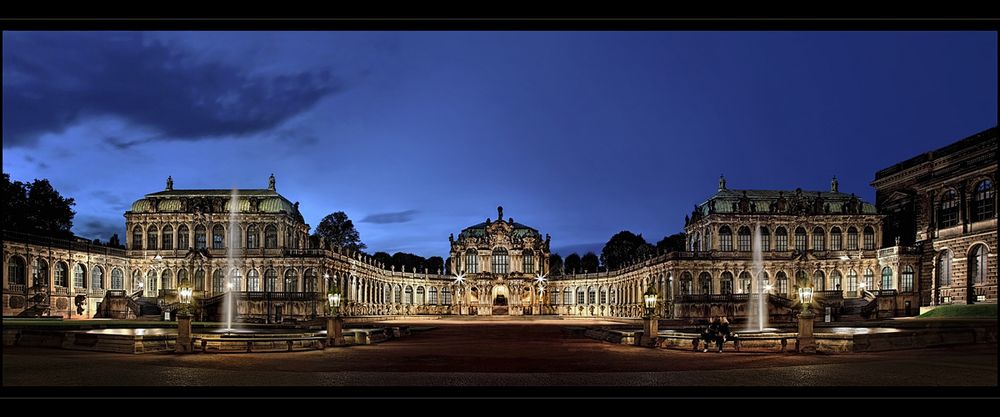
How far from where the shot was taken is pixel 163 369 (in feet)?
75.3

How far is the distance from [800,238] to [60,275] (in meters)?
79.5

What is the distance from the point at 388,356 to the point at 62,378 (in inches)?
488

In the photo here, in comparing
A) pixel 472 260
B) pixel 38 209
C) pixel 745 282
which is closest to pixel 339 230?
pixel 472 260

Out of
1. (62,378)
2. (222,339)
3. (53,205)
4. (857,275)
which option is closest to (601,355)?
(222,339)

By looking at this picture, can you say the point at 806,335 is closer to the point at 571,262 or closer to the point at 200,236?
the point at 200,236

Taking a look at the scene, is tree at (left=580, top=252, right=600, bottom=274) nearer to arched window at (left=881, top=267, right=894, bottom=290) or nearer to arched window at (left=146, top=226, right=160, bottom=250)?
arched window at (left=881, top=267, right=894, bottom=290)

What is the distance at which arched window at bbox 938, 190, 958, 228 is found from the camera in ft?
212

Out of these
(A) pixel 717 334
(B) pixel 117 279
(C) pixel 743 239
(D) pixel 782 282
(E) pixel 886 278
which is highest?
(C) pixel 743 239

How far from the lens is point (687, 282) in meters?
86.8

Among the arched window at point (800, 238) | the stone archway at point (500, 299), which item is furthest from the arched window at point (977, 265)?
the stone archway at point (500, 299)
